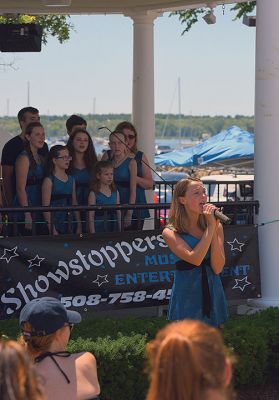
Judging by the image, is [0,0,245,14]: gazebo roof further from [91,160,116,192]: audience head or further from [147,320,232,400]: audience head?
[147,320,232,400]: audience head

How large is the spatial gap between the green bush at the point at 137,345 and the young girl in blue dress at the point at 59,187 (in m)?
1.24

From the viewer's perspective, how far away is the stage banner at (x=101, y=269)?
27.0ft

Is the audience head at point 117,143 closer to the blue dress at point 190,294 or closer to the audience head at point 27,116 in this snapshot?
the audience head at point 27,116

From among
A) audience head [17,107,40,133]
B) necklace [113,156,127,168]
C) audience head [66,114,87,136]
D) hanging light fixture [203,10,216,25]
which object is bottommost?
necklace [113,156,127,168]

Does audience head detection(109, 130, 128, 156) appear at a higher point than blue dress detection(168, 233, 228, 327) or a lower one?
higher

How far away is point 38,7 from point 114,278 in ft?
23.0

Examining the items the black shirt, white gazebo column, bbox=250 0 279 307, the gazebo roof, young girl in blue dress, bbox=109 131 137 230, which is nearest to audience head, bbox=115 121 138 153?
young girl in blue dress, bbox=109 131 137 230

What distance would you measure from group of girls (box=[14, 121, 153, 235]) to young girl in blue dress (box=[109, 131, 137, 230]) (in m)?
0.01

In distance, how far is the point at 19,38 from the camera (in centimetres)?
1427

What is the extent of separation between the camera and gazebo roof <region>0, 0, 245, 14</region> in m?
13.7

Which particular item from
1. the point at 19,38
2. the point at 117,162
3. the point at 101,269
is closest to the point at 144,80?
the point at 19,38

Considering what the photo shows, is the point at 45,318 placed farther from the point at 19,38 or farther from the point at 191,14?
the point at 191,14

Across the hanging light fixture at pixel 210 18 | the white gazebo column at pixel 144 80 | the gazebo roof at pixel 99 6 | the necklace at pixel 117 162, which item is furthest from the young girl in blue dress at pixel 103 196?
the hanging light fixture at pixel 210 18

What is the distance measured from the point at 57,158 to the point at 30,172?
0.37 metres
